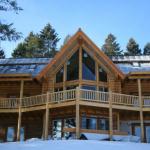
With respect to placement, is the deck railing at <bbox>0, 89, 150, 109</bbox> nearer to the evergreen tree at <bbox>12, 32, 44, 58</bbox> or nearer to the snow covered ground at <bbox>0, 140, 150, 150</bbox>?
the snow covered ground at <bbox>0, 140, 150, 150</bbox>

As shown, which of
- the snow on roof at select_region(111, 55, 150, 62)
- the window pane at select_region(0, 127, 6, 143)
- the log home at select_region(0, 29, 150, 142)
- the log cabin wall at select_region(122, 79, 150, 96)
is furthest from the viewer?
the snow on roof at select_region(111, 55, 150, 62)

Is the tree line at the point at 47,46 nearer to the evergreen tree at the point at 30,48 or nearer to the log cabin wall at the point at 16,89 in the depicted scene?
the evergreen tree at the point at 30,48

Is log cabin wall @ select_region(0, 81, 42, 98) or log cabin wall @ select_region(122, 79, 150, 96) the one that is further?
log cabin wall @ select_region(0, 81, 42, 98)

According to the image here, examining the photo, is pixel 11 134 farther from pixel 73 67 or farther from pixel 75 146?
pixel 75 146

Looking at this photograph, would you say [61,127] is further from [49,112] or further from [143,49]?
[143,49]

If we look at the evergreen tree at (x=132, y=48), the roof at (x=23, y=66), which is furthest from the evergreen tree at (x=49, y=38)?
the roof at (x=23, y=66)

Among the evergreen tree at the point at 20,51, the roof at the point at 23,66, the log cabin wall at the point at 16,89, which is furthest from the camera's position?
the evergreen tree at the point at 20,51

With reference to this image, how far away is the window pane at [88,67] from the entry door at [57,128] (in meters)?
3.67

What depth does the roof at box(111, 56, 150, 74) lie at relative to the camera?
27797mm

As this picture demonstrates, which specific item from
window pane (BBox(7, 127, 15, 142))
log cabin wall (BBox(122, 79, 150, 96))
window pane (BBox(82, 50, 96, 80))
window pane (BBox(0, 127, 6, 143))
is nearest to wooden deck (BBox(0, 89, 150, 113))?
log cabin wall (BBox(122, 79, 150, 96))

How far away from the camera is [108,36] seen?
230 feet

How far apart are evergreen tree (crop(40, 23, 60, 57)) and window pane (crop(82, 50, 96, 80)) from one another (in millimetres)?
37405

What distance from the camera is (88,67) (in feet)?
80.5

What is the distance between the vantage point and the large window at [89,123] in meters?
23.5
